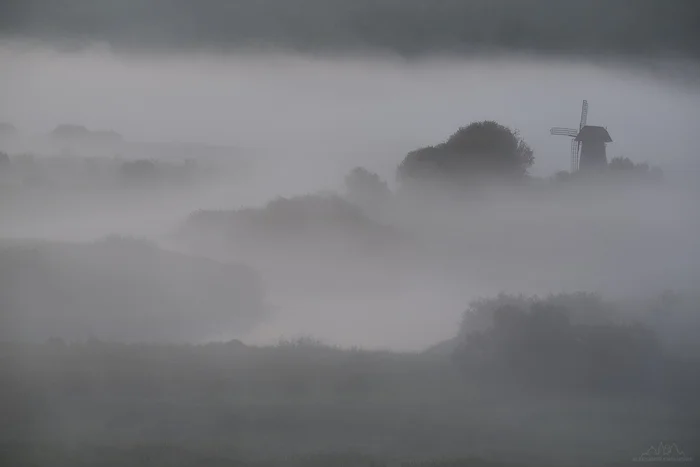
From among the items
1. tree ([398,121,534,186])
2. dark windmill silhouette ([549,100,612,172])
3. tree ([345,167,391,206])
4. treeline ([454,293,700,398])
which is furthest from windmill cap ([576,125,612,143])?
tree ([345,167,391,206])

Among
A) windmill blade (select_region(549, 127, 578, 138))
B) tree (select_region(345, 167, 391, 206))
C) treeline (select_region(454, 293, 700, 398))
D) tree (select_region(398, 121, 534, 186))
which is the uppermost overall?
windmill blade (select_region(549, 127, 578, 138))

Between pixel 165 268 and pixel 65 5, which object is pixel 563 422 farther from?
pixel 65 5

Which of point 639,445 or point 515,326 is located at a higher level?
point 515,326

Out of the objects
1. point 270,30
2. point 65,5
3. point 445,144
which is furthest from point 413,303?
point 65,5

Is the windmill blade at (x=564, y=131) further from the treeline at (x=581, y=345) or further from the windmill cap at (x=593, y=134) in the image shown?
the treeline at (x=581, y=345)

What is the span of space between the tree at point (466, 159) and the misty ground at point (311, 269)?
86mm

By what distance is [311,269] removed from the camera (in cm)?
398

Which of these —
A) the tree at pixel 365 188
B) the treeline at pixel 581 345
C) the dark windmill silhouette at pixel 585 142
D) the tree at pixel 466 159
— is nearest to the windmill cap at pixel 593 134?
the dark windmill silhouette at pixel 585 142

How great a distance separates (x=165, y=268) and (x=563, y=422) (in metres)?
2.37

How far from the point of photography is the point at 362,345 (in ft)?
12.9

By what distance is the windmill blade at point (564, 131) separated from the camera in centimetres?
399

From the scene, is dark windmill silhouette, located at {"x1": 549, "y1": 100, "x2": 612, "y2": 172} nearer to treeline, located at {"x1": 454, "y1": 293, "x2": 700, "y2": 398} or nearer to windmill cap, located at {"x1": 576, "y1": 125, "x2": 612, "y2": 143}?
windmill cap, located at {"x1": 576, "y1": 125, "x2": 612, "y2": 143}

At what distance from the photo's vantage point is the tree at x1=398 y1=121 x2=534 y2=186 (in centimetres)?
399

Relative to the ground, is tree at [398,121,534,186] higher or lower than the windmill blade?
lower
